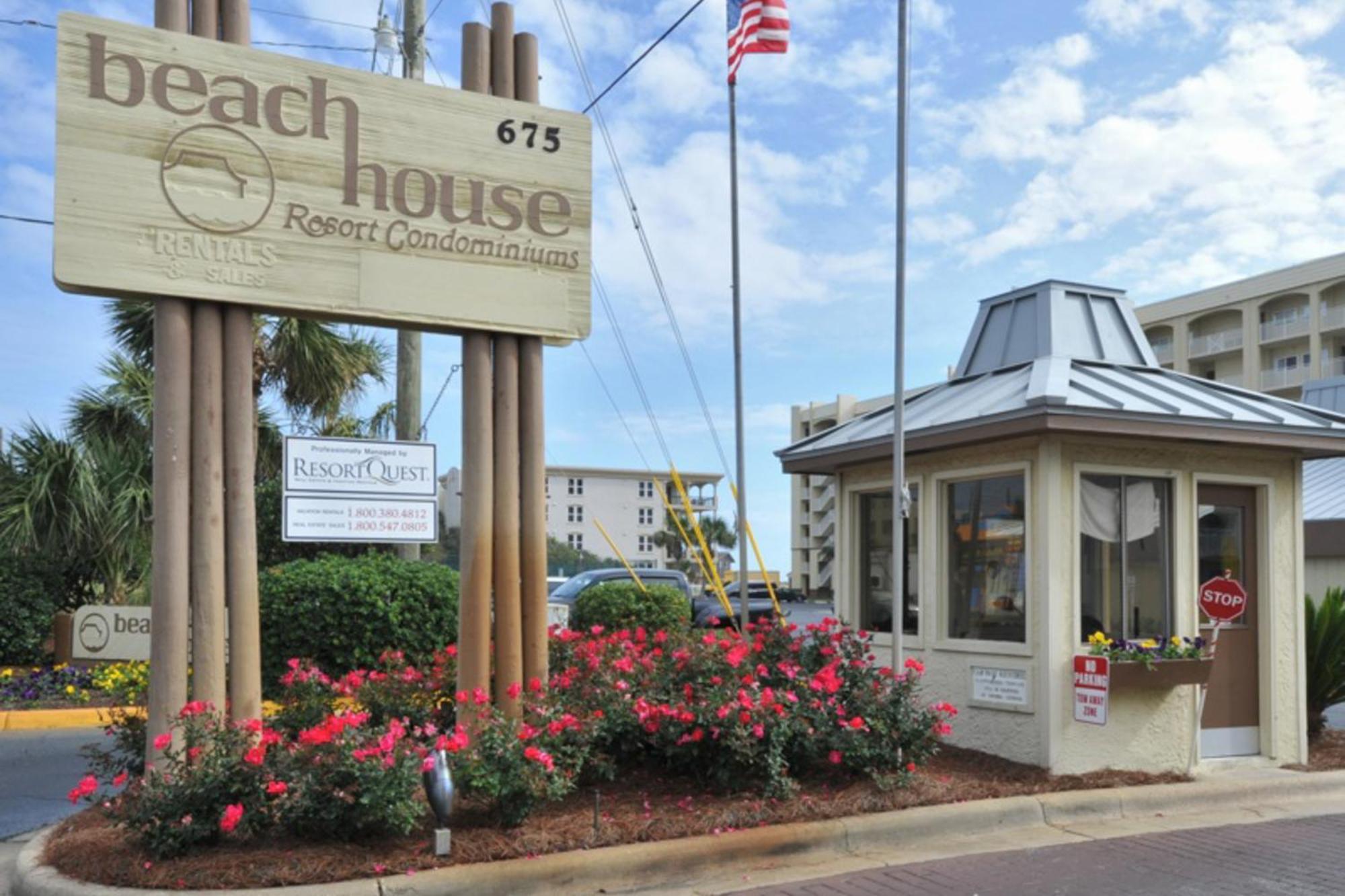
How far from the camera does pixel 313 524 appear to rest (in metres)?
10.1

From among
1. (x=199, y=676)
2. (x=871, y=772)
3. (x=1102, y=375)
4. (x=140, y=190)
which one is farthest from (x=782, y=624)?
(x=140, y=190)

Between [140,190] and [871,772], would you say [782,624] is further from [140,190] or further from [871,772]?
[140,190]

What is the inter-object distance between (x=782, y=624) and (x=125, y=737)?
14.6ft

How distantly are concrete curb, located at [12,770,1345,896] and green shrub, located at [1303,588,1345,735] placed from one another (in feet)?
4.79

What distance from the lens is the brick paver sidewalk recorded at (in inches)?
243

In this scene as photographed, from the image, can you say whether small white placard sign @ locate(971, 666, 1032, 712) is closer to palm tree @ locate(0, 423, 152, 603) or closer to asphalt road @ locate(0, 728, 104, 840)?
asphalt road @ locate(0, 728, 104, 840)

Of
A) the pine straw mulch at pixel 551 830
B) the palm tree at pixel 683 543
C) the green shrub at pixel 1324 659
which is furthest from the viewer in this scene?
the palm tree at pixel 683 543

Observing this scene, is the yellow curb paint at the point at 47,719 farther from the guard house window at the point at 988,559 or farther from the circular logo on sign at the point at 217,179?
the guard house window at the point at 988,559

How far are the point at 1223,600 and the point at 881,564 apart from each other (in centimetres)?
276

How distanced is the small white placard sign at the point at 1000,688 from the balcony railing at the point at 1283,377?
2448 inches

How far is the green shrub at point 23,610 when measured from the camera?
13344 millimetres

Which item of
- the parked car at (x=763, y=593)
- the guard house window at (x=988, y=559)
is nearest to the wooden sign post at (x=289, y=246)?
the guard house window at (x=988, y=559)

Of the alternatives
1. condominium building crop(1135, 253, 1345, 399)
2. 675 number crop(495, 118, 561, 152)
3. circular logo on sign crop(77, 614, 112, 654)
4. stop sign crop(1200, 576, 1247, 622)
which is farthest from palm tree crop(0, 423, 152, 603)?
condominium building crop(1135, 253, 1345, 399)

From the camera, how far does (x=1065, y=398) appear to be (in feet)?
27.0
